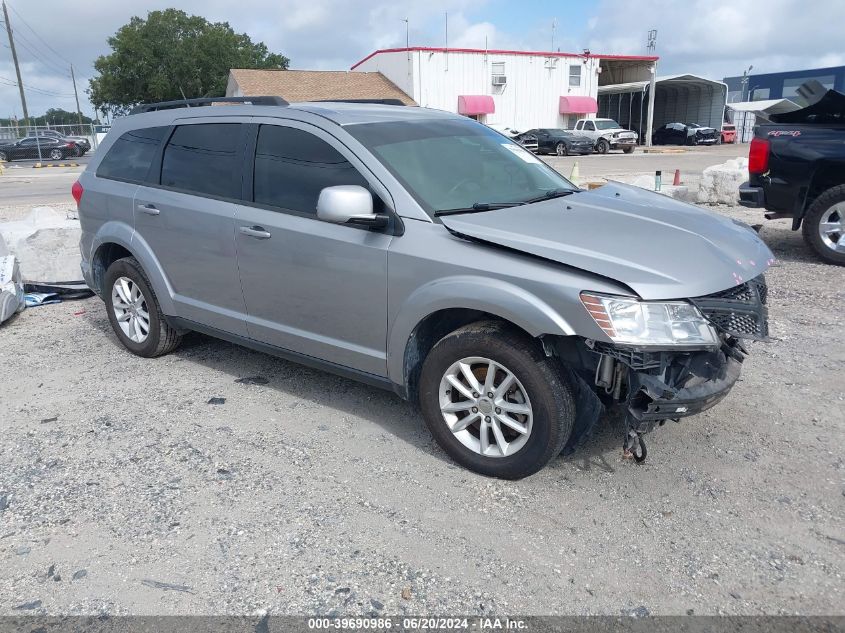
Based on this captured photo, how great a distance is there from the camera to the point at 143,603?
2.72 metres

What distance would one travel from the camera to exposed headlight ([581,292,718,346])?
9.76 ft

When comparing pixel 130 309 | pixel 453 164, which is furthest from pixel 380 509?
pixel 130 309

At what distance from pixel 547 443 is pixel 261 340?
6.70ft

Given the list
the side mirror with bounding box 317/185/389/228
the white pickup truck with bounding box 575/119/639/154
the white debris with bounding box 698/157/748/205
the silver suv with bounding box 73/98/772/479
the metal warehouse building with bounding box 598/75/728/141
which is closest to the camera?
the silver suv with bounding box 73/98/772/479

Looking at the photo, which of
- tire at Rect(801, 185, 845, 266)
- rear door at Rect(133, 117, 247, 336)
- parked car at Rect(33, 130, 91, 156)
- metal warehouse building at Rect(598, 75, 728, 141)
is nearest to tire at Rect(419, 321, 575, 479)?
rear door at Rect(133, 117, 247, 336)

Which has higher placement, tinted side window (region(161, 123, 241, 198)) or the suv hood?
tinted side window (region(161, 123, 241, 198))

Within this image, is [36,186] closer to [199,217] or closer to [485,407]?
[199,217]

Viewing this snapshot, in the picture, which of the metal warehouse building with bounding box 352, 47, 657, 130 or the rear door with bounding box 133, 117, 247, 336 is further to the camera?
the metal warehouse building with bounding box 352, 47, 657, 130

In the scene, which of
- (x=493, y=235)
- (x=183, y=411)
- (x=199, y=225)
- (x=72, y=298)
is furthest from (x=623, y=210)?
(x=72, y=298)

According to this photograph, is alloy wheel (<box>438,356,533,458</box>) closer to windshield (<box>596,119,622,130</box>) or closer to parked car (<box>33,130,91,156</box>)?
windshield (<box>596,119,622,130</box>)

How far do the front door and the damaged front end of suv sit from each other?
114cm

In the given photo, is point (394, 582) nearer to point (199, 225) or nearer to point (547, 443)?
point (547, 443)

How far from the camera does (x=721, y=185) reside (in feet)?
41.5

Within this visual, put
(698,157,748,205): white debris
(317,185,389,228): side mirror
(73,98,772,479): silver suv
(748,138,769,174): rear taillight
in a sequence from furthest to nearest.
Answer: (698,157,748,205): white debris
(748,138,769,174): rear taillight
(317,185,389,228): side mirror
(73,98,772,479): silver suv
